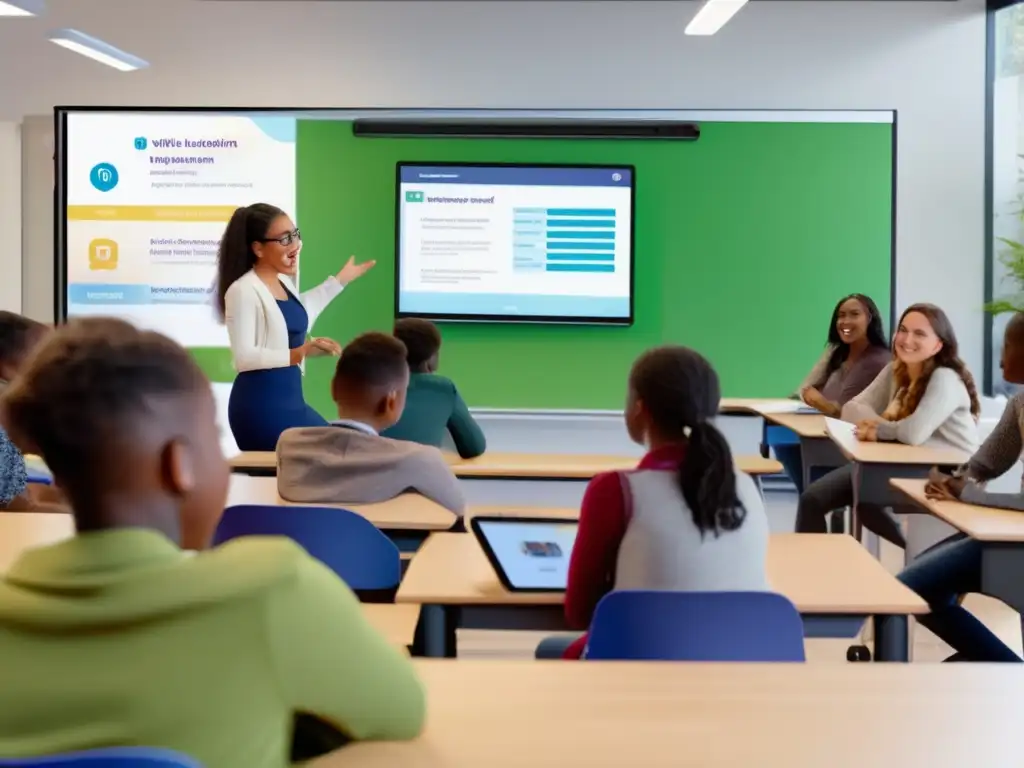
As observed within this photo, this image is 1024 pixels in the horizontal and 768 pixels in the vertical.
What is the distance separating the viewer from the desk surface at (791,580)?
2234 millimetres

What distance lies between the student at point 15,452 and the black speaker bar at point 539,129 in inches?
126

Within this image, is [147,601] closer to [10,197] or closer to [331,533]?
[331,533]

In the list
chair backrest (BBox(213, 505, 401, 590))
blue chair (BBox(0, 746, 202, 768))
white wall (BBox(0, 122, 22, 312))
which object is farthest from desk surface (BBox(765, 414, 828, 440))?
white wall (BBox(0, 122, 22, 312))

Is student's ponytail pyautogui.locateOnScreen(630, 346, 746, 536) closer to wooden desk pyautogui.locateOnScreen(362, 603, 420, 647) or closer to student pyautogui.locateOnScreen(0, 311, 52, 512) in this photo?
wooden desk pyautogui.locateOnScreen(362, 603, 420, 647)

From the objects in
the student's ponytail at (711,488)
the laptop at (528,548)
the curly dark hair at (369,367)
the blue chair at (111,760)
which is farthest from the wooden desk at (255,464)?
the blue chair at (111,760)

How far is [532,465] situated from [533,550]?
1.71 metres

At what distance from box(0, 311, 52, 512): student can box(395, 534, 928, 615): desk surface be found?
1506 mm

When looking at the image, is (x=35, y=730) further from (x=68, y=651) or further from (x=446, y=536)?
(x=446, y=536)

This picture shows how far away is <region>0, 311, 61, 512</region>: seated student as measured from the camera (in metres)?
3.45

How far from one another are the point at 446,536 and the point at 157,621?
1736mm

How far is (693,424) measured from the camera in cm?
220

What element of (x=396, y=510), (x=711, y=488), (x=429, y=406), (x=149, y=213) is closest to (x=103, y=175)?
(x=149, y=213)

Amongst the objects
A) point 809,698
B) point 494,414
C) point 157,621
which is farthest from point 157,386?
point 494,414

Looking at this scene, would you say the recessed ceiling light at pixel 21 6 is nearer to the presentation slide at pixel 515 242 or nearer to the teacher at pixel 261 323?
the teacher at pixel 261 323
